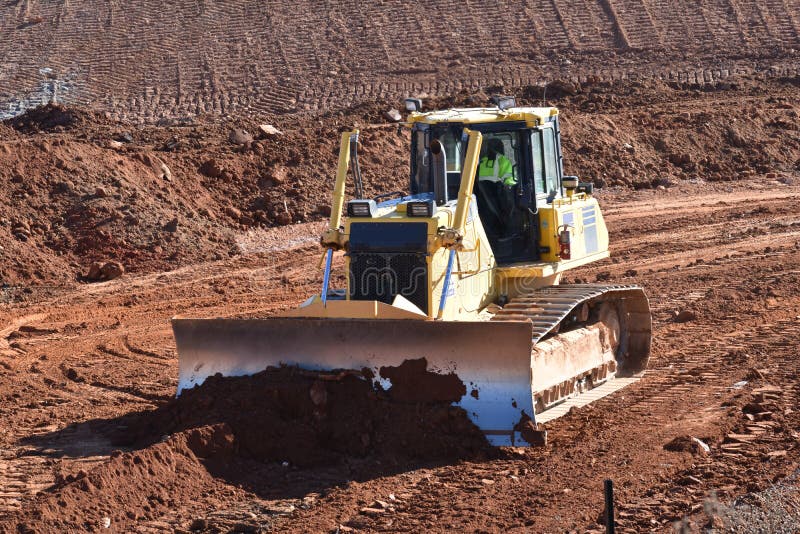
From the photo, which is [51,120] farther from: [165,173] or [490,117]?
[490,117]

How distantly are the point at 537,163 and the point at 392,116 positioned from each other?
1398 centimetres

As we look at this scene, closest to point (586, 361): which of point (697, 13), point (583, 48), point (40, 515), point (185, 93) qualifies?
point (40, 515)

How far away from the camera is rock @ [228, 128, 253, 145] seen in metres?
22.4

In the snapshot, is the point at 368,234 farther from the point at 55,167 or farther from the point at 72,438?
the point at 55,167

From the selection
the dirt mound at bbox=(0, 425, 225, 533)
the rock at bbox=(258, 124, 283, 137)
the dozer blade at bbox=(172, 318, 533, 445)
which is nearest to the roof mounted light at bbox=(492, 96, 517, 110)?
the dozer blade at bbox=(172, 318, 533, 445)

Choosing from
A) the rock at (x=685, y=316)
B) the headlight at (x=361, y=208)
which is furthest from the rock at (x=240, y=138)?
the headlight at (x=361, y=208)

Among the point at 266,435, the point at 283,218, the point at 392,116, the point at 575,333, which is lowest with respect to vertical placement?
the point at 266,435

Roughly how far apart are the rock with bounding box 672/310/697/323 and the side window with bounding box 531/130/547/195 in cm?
368

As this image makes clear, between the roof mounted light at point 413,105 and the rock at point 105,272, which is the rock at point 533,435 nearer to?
the roof mounted light at point 413,105

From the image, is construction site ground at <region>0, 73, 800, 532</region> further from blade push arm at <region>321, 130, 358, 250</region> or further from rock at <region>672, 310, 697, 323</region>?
blade push arm at <region>321, 130, 358, 250</region>

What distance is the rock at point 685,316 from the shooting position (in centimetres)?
1428

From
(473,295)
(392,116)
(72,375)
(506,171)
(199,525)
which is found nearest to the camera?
(199,525)

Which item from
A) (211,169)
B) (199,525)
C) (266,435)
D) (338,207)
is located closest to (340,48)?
(211,169)

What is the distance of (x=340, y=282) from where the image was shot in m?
17.0
